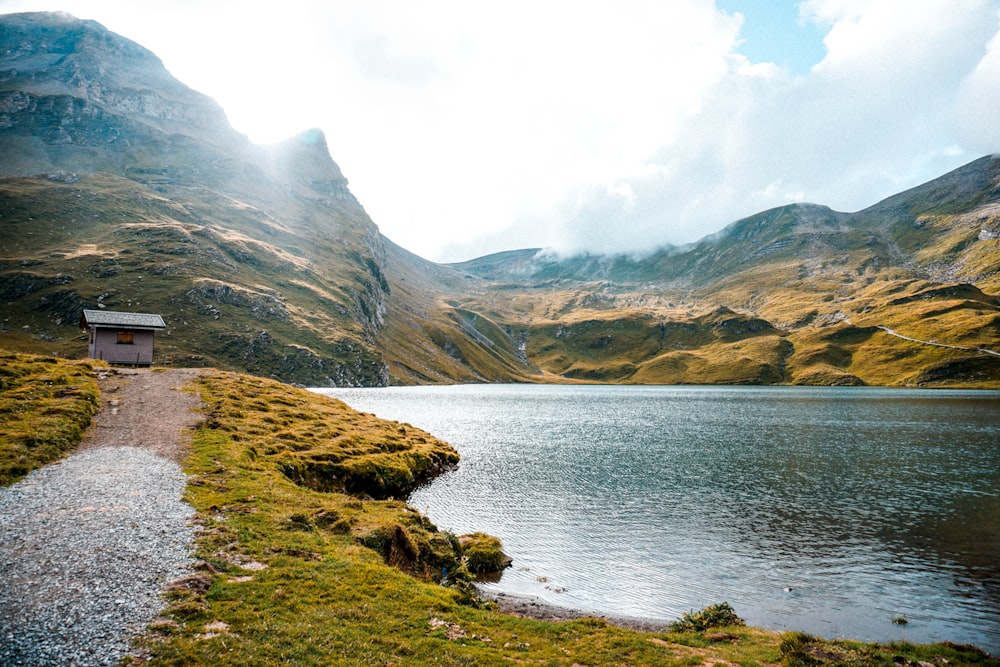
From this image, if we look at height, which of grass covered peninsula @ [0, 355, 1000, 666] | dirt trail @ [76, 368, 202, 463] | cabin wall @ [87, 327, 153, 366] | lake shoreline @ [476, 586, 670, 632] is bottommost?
lake shoreline @ [476, 586, 670, 632]

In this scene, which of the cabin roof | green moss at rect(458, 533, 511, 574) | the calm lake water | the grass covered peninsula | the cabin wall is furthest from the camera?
the cabin wall

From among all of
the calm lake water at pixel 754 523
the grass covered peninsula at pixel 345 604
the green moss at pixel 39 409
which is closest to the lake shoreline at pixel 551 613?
the calm lake water at pixel 754 523

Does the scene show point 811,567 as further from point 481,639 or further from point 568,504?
point 481,639

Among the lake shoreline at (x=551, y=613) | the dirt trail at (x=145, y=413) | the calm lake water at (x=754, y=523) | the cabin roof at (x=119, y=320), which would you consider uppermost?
the cabin roof at (x=119, y=320)

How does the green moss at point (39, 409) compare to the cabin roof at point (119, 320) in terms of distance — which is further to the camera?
the cabin roof at point (119, 320)

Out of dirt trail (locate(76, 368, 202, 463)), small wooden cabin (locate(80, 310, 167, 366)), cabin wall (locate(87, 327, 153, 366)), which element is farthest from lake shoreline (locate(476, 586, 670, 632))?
cabin wall (locate(87, 327, 153, 366))

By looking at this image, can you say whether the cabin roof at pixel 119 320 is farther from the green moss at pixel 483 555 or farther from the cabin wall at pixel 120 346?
the green moss at pixel 483 555

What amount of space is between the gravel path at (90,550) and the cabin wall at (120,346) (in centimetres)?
4744

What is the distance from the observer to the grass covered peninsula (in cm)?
1498

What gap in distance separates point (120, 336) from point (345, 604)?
76273 millimetres

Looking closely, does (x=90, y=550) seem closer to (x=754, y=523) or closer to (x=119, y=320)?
(x=754, y=523)

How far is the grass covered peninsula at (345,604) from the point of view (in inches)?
590

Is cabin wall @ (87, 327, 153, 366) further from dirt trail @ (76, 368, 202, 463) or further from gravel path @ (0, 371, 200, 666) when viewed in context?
gravel path @ (0, 371, 200, 666)

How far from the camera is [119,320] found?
73.1 m
